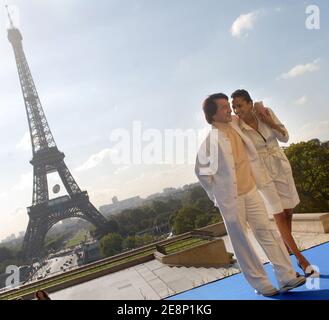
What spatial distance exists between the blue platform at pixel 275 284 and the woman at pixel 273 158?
33 centimetres

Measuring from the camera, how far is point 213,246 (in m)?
10.3

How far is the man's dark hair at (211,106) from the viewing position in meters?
3.37

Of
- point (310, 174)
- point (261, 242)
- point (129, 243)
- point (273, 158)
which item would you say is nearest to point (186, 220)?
point (129, 243)

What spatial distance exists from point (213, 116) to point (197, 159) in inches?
16.5

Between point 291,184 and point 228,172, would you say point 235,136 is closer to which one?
point 228,172

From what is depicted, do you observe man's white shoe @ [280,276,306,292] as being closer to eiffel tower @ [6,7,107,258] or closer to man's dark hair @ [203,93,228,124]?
man's dark hair @ [203,93,228,124]

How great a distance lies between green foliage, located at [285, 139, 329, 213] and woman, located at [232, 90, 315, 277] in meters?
17.7

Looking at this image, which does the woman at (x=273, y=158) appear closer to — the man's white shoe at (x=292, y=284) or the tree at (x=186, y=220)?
the man's white shoe at (x=292, y=284)

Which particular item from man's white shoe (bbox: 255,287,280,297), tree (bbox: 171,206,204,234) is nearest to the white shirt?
man's white shoe (bbox: 255,287,280,297)

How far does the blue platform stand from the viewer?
292 cm

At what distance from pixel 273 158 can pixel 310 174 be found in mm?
18810

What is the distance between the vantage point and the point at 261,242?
3.26 meters

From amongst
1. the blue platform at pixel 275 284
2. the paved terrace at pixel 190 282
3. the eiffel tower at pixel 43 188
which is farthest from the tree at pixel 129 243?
the blue platform at pixel 275 284
